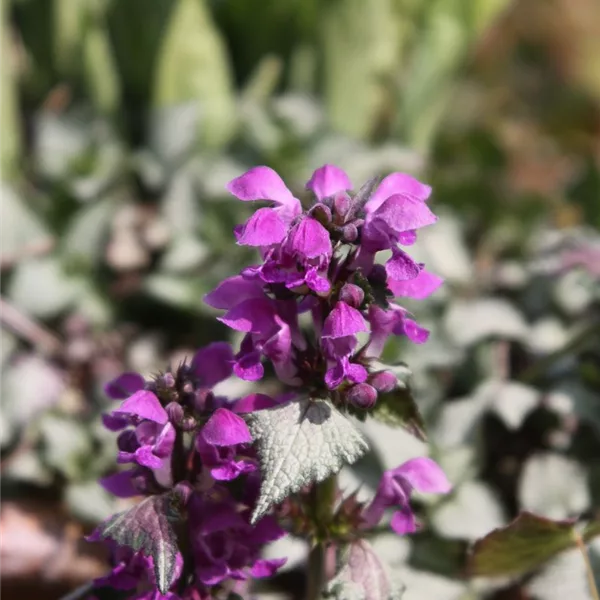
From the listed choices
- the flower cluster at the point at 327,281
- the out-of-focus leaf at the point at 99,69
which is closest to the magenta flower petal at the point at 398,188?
the flower cluster at the point at 327,281

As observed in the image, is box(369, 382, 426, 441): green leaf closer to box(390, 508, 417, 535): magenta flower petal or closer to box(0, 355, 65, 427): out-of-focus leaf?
box(390, 508, 417, 535): magenta flower petal

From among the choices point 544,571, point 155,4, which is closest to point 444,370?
point 544,571

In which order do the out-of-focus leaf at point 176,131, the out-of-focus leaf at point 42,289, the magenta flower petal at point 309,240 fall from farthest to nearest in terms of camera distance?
the out-of-focus leaf at point 176,131
the out-of-focus leaf at point 42,289
the magenta flower petal at point 309,240

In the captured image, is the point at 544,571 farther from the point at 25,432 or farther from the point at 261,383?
the point at 25,432

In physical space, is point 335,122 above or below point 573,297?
above

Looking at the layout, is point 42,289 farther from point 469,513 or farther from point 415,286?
point 415,286

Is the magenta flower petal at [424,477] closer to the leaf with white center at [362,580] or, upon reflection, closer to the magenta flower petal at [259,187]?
the leaf with white center at [362,580]

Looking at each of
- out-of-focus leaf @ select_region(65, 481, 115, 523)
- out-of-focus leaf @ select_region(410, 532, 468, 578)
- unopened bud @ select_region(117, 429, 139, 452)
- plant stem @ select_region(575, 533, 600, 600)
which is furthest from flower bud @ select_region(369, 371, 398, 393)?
out-of-focus leaf @ select_region(65, 481, 115, 523)
